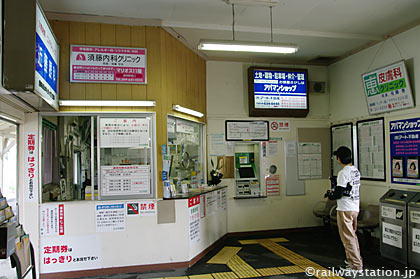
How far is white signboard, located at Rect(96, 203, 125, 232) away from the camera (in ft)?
15.8

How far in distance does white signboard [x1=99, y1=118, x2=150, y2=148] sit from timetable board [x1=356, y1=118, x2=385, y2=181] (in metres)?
3.92

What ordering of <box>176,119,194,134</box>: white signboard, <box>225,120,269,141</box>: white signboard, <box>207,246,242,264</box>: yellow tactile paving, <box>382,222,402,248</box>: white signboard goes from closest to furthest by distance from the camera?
<box>382,222,402,248</box>: white signboard
<box>207,246,242,264</box>: yellow tactile paving
<box>176,119,194,134</box>: white signboard
<box>225,120,269,141</box>: white signboard

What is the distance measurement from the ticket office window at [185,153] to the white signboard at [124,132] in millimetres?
447

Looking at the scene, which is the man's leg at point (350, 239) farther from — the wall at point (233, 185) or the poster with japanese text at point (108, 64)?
the poster with japanese text at point (108, 64)

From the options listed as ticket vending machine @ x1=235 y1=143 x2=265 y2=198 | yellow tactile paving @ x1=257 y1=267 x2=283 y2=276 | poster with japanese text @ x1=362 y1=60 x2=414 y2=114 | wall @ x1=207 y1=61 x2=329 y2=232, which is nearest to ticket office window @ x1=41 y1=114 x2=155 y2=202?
yellow tactile paving @ x1=257 y1=267 x2=283 y2=276

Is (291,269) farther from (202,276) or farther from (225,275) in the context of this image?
(202,276)

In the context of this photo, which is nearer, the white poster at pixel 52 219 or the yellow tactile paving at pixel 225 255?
the white poster at pixel 52 219

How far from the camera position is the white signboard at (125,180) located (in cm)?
486

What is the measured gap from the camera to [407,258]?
4887 millimetres

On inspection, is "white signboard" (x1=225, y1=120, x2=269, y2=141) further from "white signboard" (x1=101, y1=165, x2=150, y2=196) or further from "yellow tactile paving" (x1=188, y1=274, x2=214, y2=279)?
"yellow tactile paving" (x1=188, y1=274, x2=214, y2=279)

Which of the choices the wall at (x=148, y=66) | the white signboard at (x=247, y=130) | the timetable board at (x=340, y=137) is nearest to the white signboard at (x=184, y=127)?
the wall at (x=148, y=66)

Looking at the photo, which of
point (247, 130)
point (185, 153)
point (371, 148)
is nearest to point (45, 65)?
point (185, 153)

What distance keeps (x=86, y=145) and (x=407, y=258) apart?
15.6ft

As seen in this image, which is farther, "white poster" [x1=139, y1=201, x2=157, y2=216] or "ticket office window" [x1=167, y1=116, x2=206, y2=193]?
"ticket office window" [x1=167, y1=116, x2=206, y2=193]
